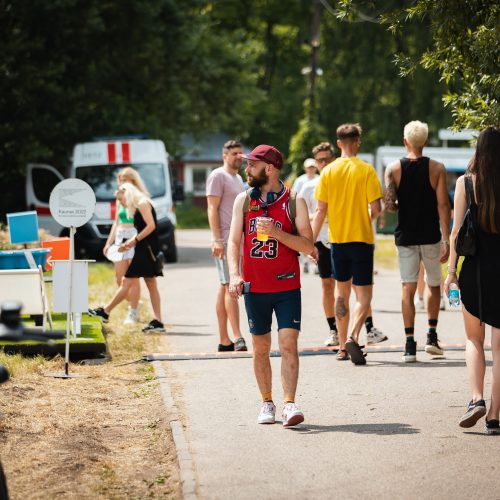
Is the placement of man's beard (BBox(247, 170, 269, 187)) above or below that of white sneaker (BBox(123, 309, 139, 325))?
above

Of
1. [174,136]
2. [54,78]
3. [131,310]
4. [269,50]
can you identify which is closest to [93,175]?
[54,78]

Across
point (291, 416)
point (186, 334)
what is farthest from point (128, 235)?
point (291, 416)

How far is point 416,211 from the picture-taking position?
10484mm

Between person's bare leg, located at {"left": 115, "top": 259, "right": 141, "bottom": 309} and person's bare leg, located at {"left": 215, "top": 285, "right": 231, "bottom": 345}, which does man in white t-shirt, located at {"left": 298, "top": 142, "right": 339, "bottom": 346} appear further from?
person's bare leg, located at {"left": 115, "top": 259, "right": 141, "bottom": 309}

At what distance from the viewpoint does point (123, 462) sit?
7.02 metres

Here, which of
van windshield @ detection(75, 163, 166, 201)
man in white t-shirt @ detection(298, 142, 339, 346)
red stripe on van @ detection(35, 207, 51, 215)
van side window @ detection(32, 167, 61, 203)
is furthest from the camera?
van side window @ detection(32, 167, 61, 203)

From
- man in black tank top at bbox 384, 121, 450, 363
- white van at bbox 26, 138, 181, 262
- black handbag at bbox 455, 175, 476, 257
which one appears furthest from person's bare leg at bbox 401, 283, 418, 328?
white van at bbox 26, 138, 181, 262

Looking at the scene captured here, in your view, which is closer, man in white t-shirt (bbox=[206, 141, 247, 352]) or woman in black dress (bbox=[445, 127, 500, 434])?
woman in black dress (bbox=[445, 127, 500, 434])

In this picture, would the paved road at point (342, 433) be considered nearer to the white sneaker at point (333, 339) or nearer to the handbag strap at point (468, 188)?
the white sneaker at point (333, 339)

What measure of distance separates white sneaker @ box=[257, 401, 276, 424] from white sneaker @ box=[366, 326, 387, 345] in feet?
14.2

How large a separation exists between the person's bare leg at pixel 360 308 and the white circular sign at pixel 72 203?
2412 millimetres

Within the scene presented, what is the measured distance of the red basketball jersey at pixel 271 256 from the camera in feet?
25.5

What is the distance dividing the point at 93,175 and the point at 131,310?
13.3 meters

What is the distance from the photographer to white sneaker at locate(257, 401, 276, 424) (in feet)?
25.8
